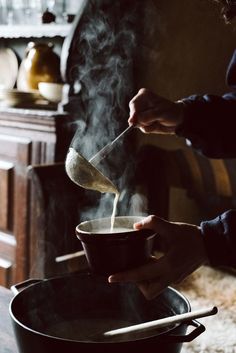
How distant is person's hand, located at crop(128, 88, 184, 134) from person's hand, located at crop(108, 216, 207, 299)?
415mm

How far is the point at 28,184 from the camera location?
2703 millimetres

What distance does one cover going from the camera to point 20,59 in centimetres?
361

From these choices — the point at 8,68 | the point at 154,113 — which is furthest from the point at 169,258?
the point at 8,68

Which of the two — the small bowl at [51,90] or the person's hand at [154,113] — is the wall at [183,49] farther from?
the person's hand at [154,113]

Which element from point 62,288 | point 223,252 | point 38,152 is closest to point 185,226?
point 223,252

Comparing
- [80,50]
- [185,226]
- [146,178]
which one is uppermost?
[80,50]

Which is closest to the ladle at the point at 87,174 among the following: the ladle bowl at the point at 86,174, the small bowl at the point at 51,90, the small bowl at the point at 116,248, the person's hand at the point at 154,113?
the ladle bowl at the point at 86,174

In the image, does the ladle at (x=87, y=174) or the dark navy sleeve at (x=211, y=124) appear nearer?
the ladle at (x=87, y=174)

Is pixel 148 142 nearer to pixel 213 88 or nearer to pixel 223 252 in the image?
pixel 213 88

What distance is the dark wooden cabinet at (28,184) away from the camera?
7.95ft

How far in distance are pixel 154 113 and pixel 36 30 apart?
5.77 feet

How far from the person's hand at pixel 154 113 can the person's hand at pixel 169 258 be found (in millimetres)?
415

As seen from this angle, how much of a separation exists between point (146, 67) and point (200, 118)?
4.61ft

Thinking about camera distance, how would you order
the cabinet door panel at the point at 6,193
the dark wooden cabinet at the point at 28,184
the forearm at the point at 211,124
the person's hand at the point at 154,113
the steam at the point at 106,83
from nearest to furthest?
the person's hand at the point at 154,113 → the forearm at the point at 211,124 → the dark wooden cabinet at the point at 28,184 → the steam at the point at 106,83 → the cabinet door panel at the point at 6,193
